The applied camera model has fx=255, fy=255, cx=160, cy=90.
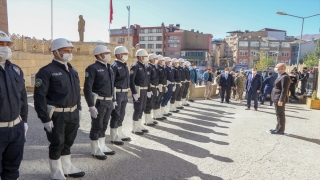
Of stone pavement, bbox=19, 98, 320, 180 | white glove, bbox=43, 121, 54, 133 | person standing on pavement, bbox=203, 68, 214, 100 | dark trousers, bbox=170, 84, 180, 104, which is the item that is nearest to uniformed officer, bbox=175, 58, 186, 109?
dark trousers, bbox=170, 84, 180, 104

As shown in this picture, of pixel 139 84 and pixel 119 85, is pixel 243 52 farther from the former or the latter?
pixel 119 85

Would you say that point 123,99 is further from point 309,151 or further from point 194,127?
point 309,151

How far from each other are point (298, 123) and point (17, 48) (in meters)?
13.9

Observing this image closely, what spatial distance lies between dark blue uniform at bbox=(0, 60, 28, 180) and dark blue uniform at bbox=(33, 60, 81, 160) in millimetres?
410

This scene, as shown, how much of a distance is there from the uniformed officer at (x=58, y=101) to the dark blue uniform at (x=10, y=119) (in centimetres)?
43

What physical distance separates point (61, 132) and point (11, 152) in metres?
0.85

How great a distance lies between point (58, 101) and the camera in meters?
3.76

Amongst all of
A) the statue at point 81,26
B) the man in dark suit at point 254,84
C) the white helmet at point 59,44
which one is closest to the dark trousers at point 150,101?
the white helmet at point 59,44

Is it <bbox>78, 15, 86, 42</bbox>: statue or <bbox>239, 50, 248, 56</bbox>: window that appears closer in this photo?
<bbox>78, 15, 86, 42</bbox>: statue

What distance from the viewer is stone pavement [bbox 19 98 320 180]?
14.6ft

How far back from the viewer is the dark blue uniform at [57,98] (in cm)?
362

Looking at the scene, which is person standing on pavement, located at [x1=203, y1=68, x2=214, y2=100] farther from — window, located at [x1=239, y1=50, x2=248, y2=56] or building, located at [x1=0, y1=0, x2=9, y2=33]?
window, located at [x1=239, y1=50, x2=248, y2=56]

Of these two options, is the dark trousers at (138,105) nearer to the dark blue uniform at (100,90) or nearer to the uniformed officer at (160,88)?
the uniformed officer at (160,88)

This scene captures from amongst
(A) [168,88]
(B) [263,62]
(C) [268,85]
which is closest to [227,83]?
Result: (C) [268,85]
